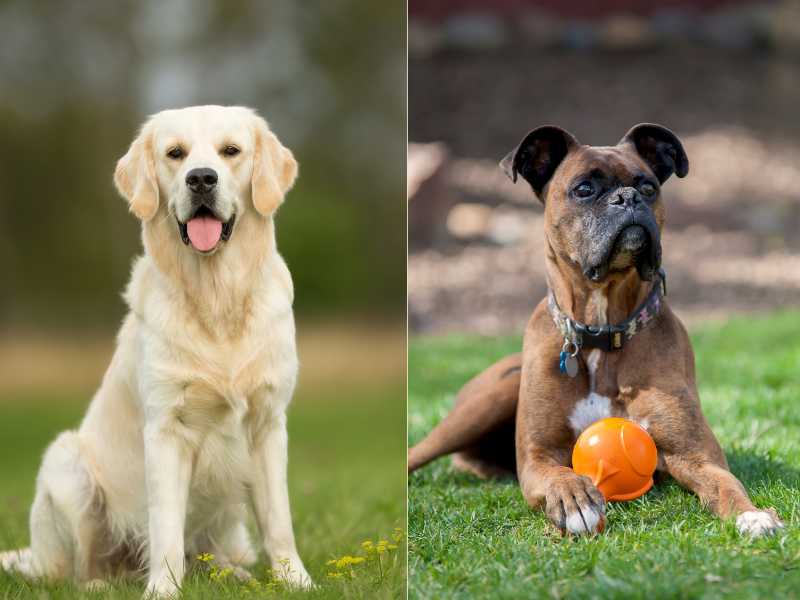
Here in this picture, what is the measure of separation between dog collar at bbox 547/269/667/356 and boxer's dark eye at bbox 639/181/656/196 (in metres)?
0.30

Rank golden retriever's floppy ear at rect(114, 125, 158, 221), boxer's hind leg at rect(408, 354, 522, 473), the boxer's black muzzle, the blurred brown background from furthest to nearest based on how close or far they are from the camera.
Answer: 1. the blurred brown background
2. boxer's hind leg at rect(408, 354, 522, 473)
3. the boxer's black muzzle
4. golden retriever's floppy ear at rect(114, 125, 158, 221)

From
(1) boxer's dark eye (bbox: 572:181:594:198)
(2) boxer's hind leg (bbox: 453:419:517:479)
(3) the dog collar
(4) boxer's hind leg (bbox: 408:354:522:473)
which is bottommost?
(2) boxer's hind leg (bbox: 453:419:517:479)

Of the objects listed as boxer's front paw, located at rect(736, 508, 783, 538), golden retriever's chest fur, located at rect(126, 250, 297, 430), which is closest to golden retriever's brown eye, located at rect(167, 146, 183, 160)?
golden retriever's chest fur, located at rect(126, 250, 297, 430)

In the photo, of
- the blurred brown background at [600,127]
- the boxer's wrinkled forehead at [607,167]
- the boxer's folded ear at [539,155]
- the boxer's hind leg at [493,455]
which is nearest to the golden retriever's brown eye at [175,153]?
the boxer's folded ear at [539,155]

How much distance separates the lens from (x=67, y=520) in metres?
3.77

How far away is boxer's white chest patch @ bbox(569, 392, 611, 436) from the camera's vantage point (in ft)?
13.2

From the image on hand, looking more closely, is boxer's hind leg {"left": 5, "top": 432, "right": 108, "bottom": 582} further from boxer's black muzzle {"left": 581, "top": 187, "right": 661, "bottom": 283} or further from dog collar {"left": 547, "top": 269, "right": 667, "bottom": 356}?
boxer's black muzzle {"left": 581, "top": 187, "right": 661, "bottom": 283}

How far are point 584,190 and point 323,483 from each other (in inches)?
127

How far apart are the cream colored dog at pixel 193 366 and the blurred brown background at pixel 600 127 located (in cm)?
609

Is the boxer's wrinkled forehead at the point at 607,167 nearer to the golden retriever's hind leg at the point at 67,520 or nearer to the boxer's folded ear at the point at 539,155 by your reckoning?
the boxer's folded ear at the point at 539,155

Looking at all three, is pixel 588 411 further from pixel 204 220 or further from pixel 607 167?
pixel 204 220

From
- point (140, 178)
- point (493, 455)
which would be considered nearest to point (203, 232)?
point (140, 178)

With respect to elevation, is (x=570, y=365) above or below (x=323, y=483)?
above

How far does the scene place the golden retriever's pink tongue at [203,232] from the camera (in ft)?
11.3
